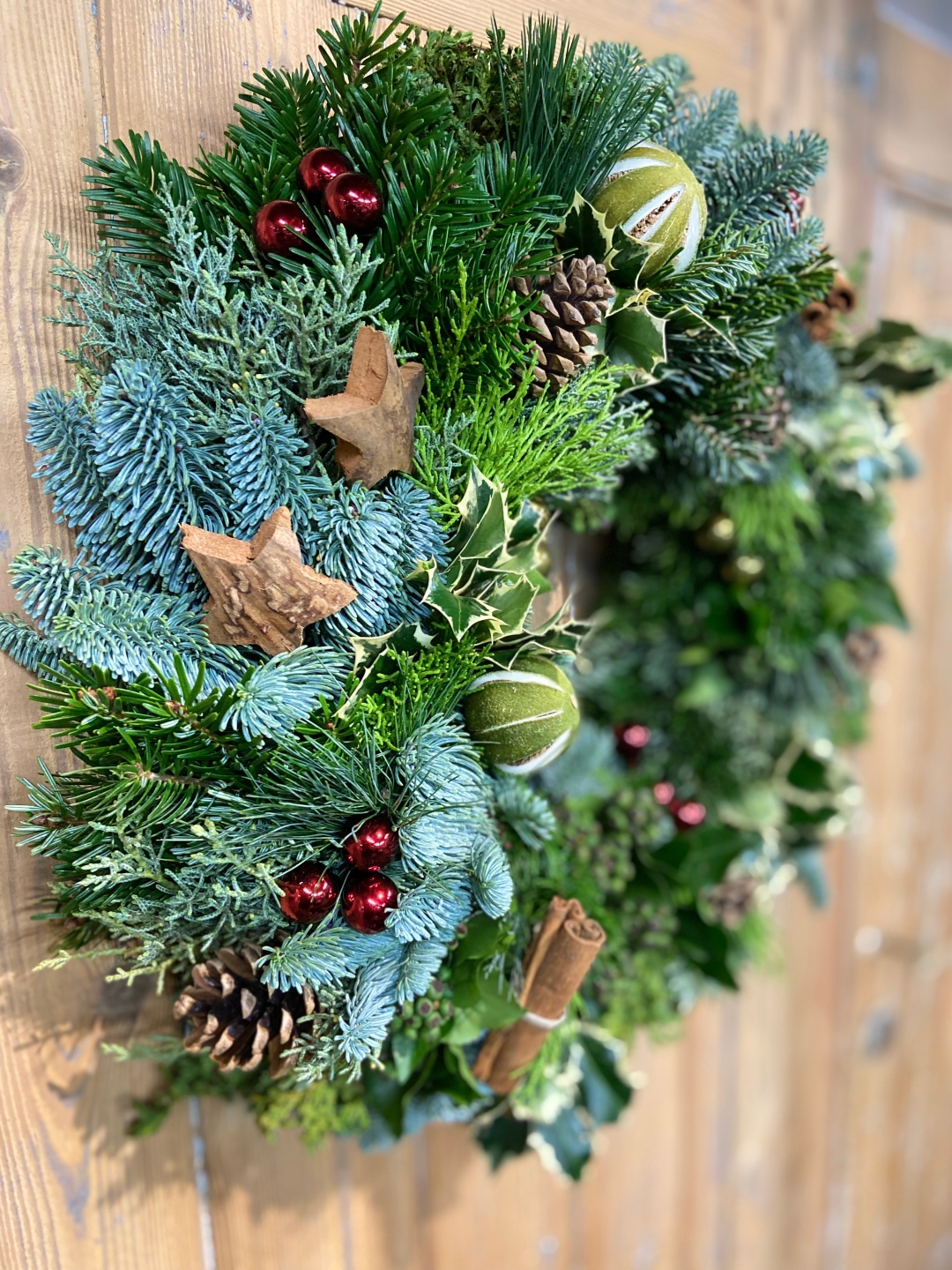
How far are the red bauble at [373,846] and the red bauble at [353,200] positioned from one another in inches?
12.2

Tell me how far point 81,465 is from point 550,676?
28cm

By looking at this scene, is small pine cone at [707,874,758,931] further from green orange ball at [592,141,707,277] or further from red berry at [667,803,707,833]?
green orange ball at [592,141,707,277]

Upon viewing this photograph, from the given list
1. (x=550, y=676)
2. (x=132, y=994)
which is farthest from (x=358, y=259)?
(x=132, y=994)

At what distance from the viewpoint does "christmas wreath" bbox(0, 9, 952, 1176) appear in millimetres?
421

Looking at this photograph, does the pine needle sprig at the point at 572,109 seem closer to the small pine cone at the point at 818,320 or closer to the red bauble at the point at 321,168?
the red bauble at the point at 321,168

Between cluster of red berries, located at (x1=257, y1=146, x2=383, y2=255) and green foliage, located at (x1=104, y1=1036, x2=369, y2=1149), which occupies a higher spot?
cluster of red berries, located at (x1=257, y1=146, x2=383, y2=255)

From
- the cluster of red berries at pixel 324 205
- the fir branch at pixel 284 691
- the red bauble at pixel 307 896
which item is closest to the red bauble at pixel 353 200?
the cluster of red berries at pixel 324 205

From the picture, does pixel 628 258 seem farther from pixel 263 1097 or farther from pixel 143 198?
pixel 263 1097

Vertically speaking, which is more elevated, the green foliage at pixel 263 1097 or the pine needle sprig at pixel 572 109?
the pine needle sprig at pixel 572 109

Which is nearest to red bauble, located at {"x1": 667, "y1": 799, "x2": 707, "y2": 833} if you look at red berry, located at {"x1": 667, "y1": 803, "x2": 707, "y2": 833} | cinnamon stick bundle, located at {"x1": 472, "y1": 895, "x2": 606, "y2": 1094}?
red berry, located at {"x1": 667, "y1": 803, "x2": 707, "y2": 833}

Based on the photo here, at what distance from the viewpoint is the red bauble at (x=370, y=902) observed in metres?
0.42

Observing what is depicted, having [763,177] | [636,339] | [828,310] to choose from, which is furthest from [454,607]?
[828,310]

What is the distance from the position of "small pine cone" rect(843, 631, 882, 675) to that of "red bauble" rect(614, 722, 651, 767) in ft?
0.90

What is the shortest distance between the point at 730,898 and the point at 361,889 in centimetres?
49
